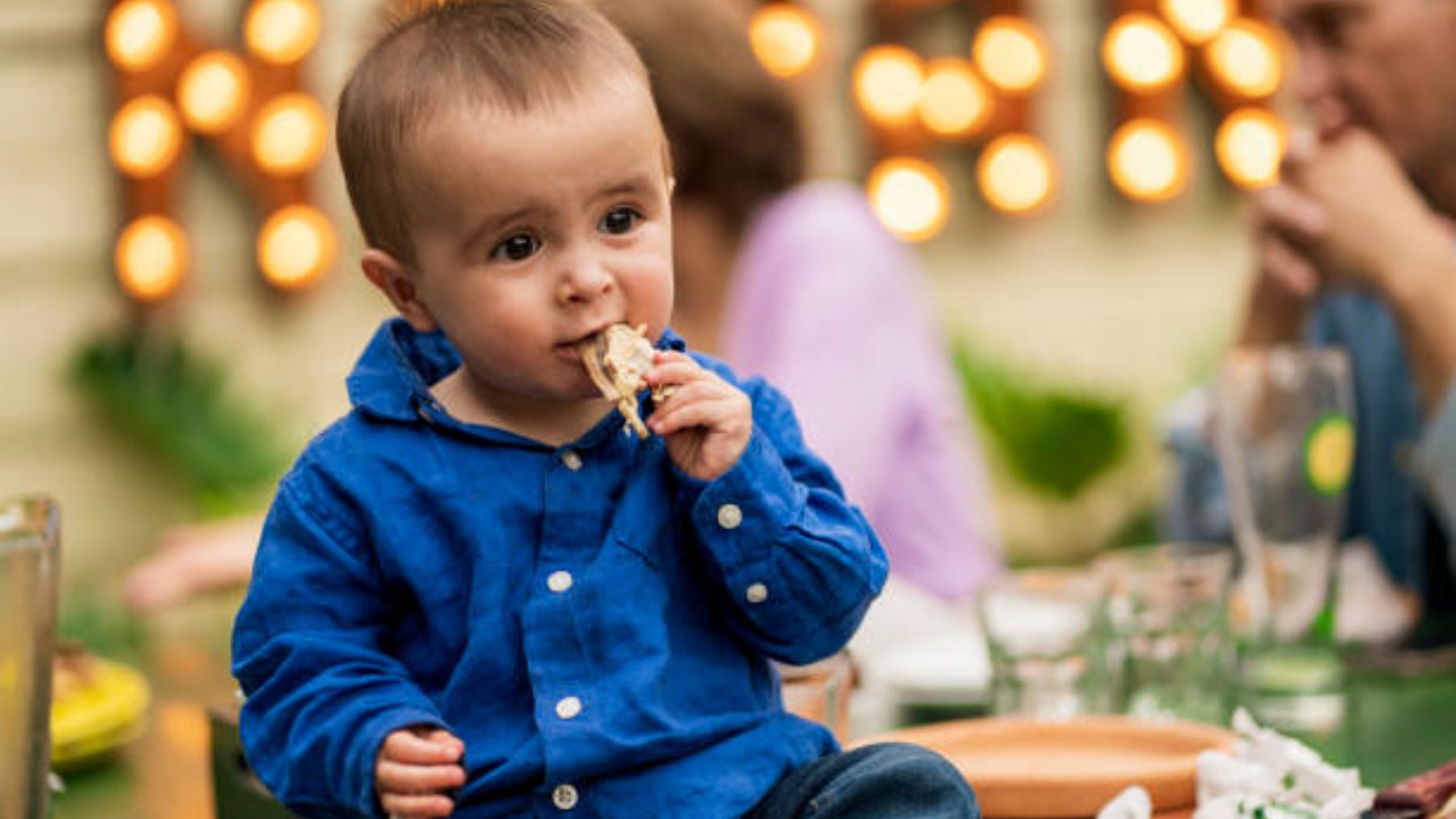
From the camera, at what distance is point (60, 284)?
4.51m

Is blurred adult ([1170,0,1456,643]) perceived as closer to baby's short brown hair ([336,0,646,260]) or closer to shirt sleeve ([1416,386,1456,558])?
shirt sleeve ([1416,386,1456,558])

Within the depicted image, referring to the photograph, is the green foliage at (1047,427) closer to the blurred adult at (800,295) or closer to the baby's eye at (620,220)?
the blurred adult at (800,295)

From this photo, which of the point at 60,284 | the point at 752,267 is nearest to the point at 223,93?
the point at 60,284

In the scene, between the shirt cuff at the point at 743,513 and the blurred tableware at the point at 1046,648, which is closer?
the shirt cuff at the point at 743,513

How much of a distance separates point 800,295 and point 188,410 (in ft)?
6.54

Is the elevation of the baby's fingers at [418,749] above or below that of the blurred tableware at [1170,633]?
above

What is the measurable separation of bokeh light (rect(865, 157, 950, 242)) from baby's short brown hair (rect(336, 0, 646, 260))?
155 inches

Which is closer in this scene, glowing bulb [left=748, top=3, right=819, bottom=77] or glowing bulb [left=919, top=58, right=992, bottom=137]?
glowing bulb [left=748, top=3, right=819, bottom=77]

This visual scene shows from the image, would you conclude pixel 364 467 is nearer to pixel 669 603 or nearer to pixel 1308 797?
pixel 669 603

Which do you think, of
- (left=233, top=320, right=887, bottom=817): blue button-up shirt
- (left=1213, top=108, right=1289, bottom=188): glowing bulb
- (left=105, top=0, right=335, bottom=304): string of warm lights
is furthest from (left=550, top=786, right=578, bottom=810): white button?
(left=1213, top=108, right=1289, bottom=188): glowing bulb

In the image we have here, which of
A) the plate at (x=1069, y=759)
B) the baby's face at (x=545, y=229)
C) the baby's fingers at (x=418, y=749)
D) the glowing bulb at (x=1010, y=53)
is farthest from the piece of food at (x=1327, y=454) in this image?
the glowing bulb at (x=1010, y=53)

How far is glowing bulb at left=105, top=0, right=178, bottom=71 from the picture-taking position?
4.38 metres

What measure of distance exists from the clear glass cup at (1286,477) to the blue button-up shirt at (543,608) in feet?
2.79

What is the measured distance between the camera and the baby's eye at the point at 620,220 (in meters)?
1.10
